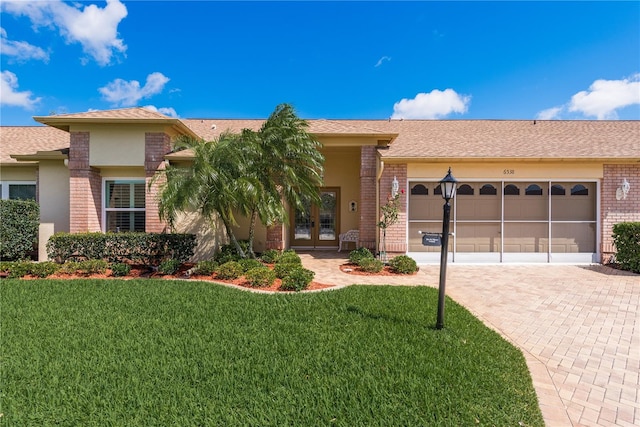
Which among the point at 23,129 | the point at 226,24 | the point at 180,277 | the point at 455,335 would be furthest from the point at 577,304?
the point at 23,129

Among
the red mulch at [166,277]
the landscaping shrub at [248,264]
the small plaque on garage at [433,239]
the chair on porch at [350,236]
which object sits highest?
the small plaque on garage at [433,239]

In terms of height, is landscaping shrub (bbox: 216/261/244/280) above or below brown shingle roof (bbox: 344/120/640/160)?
below

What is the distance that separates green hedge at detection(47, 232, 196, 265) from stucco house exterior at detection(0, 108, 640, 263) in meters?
0.90

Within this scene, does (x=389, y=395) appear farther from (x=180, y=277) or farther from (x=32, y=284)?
(x=32, y=284)

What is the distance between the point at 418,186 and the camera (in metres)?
10.5

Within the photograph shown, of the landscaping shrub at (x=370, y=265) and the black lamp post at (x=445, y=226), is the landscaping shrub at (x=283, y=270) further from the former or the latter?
the black lamp post at (x=445, y=226)

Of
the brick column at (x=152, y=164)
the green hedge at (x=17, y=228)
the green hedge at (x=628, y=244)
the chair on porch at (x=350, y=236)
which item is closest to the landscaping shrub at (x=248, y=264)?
the brick column at (x=152, y=164)

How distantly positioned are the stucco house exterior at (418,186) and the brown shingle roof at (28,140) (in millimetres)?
288

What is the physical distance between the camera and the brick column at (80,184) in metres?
9.62

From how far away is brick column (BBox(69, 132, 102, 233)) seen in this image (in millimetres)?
9625

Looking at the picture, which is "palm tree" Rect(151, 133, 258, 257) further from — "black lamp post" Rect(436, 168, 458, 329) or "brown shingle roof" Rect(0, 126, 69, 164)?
"brown shingle roof" Rect(0, 126, 69, 164)

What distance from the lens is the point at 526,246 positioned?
1045 cm

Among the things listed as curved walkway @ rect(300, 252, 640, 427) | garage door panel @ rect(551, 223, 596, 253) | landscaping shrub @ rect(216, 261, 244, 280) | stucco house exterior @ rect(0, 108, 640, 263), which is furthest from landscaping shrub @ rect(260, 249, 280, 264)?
garage door panel @ rect(551, 223, 596, 253)

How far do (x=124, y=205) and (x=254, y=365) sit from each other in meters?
9.39
